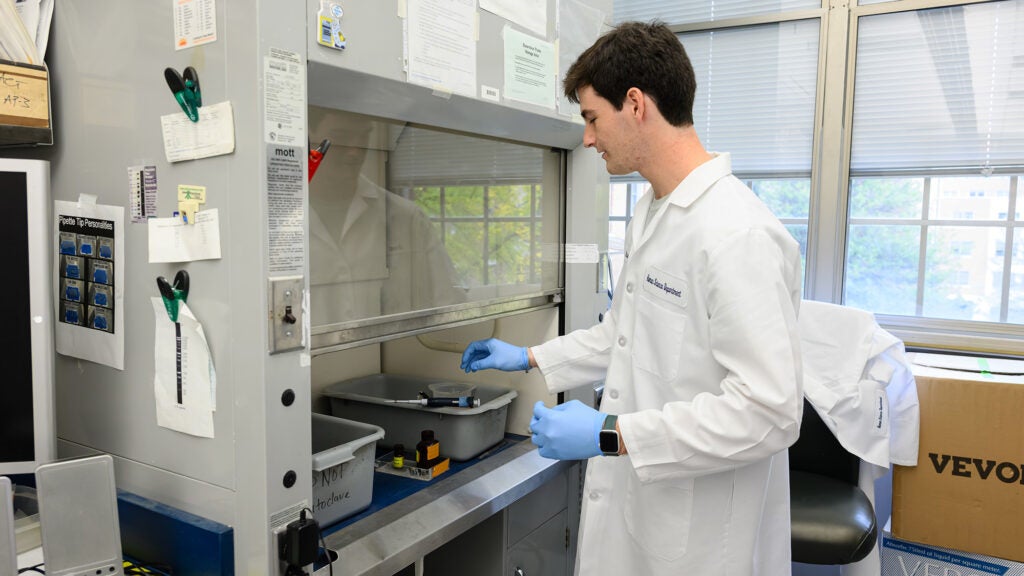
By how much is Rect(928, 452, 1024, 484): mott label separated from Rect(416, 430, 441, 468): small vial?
5.34ft

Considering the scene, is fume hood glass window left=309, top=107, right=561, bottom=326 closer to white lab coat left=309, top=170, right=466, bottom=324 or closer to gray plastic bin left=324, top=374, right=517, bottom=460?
white lab coat left=309, top=170, right=466, bottom=324

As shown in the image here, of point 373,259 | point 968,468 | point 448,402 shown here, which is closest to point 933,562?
point 968,468

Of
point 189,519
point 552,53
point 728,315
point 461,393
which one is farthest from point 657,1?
point 189,519

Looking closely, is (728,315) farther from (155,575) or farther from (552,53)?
(155,575)

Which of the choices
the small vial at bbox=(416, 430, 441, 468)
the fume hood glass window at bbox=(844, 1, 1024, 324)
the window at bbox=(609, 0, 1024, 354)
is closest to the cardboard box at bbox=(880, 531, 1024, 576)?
the window at bbox=(609, 0, 1024, 354)

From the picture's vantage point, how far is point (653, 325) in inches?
51.2

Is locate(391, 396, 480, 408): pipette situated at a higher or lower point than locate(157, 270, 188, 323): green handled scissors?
lower

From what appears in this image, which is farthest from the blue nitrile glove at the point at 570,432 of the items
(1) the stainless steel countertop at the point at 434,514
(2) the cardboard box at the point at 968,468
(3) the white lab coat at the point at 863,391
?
(2) the cardboard box at the point at 968,468

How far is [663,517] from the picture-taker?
1.28 metres

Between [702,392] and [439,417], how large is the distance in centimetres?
75

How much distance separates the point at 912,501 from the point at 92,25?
2.56 meters

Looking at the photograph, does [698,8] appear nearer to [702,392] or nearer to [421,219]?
[421,219]

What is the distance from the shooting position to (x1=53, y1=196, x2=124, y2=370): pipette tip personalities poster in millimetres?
1198

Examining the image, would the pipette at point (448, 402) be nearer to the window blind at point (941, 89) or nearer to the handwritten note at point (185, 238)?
the handwritten note at point (185, 238)
